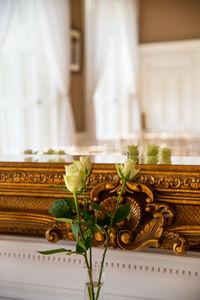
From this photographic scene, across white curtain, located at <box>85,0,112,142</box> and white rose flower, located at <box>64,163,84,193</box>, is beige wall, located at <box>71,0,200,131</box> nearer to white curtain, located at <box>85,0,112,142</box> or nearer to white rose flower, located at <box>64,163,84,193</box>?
white curtain, located at <box>85,0,112,142</box>

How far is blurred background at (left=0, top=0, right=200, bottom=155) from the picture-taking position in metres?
5.92

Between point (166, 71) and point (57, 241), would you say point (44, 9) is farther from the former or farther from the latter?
point (57, 241)

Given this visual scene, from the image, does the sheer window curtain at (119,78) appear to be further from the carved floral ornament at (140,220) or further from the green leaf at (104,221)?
the green leaf at (104,221)

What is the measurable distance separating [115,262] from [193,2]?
831 centimetres

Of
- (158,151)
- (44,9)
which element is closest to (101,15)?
(44,9)

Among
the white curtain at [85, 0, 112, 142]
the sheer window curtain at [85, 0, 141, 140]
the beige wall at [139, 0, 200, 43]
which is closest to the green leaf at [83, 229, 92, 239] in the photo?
the white curtain at [85, 0, 112, 142]

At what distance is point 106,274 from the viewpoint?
167cm

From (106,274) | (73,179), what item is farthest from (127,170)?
(106,274)

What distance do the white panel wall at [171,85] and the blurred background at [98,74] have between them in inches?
0.8

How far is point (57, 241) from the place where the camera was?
171 centimetres

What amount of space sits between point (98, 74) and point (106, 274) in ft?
20.0

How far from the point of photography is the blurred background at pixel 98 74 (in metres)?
5.92

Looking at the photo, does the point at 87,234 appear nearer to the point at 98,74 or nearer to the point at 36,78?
the point at 36,78

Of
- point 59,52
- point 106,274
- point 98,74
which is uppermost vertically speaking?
point 59,52
